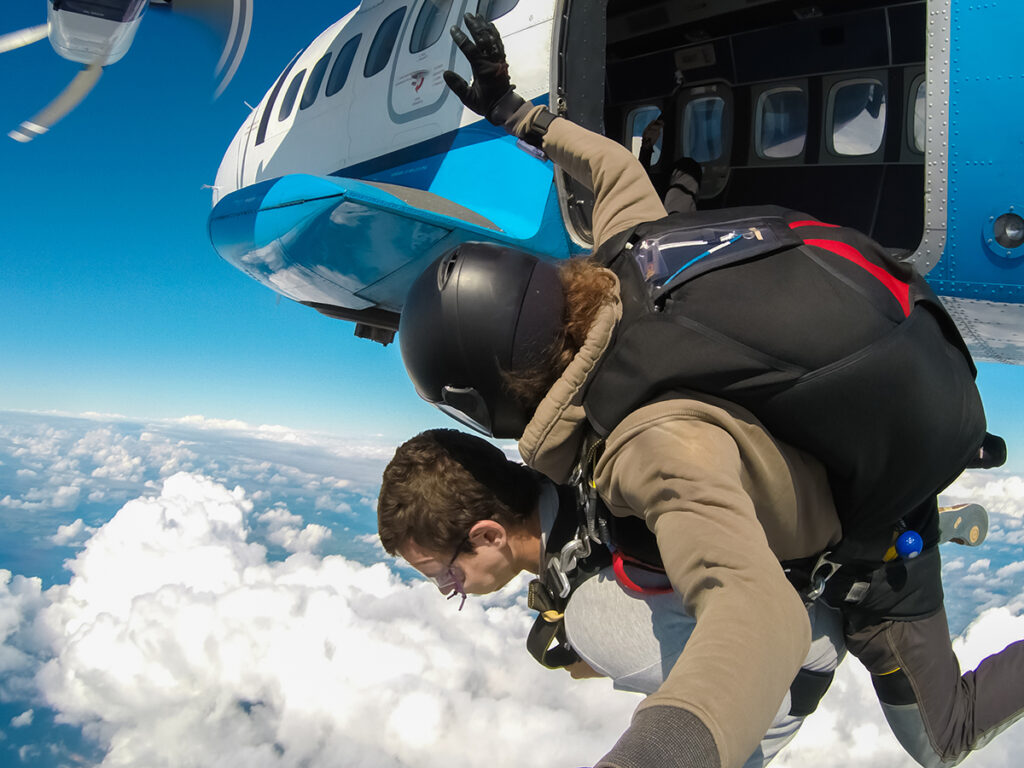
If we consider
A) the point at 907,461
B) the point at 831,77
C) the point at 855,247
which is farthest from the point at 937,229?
the point at 831,77

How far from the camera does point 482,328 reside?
1982 mm

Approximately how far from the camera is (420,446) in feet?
7.71

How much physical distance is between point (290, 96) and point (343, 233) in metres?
4.42

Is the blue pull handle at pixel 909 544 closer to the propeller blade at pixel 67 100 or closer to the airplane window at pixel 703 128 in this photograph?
the airplane window at pixel 703 128

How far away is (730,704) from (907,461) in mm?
938

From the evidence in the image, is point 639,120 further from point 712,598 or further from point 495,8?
point 712,598

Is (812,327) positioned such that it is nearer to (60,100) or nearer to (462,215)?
(462,215)

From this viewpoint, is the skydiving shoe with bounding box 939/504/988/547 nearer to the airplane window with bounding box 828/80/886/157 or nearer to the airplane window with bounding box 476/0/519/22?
the airplane window with bounding box 828/80/886/157

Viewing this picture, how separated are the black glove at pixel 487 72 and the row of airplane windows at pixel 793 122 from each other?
302 cm

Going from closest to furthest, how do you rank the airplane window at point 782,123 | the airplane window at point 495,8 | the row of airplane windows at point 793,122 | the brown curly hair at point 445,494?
1. the brown curly hair at point 445,494
2. the airplane window at point 495,8
3. the row of airplane windows at point 793,122
4. the airplane window at point 782,123

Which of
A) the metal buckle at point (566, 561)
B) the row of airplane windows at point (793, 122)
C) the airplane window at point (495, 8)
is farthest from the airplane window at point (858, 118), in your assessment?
the metal buckle at point (566, 561)

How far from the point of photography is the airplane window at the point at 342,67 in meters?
6.96

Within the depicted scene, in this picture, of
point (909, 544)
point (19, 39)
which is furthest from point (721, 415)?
point (19, 39)

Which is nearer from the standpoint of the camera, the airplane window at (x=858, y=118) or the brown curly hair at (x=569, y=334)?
the brown curly hair at (x=569, y=334)
